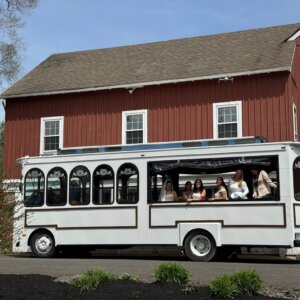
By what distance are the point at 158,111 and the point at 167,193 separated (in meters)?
7.23

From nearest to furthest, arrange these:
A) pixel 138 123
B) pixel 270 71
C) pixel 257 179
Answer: pixel 257 179 < pixel 270 71 < pixel 138 123

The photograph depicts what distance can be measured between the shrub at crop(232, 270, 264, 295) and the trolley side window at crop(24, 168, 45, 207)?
385 inches

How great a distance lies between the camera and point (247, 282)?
7359 mm

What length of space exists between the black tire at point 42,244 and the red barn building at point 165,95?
481cm

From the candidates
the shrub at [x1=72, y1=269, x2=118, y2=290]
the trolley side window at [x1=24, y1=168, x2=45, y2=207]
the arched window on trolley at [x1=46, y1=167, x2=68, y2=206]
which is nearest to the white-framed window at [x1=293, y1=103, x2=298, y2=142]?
the arched window on trolley at [x1=46, y1=167, x2=68, y2=206]

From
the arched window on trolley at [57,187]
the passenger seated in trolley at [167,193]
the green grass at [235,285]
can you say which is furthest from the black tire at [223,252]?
the green grass at [235,285]

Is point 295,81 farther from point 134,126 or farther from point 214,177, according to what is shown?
point 214,177

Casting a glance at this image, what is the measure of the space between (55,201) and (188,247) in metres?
4.10

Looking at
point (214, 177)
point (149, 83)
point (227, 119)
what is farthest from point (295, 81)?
point (214, 177)

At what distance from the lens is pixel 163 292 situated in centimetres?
724

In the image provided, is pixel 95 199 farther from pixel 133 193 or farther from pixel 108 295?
pixel 108 295

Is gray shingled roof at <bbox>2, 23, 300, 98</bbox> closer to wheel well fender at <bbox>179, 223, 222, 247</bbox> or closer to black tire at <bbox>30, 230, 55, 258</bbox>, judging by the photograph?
wheel well fender at <bbox>179, 223, 222, 247</bbox>

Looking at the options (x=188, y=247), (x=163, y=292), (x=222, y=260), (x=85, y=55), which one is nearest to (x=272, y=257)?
(x=222, y=260)

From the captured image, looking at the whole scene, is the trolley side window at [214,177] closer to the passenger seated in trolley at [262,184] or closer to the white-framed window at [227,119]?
the passenger seated in trolley at [262,184]
